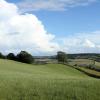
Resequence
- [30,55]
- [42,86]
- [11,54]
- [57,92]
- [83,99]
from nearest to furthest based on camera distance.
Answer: [83,99] < [57,92] < [42,86] < [30,55] < [11,54]

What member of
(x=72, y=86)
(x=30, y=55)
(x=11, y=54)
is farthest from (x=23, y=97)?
(x=11, y=54)

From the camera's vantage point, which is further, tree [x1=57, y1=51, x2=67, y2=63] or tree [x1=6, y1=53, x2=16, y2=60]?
tree [x1=57, y1=51, x2=67, y2=63]

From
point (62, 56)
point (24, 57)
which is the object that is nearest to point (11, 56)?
point (24, 57)

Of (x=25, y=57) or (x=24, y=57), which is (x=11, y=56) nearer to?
(x=24, y=57)

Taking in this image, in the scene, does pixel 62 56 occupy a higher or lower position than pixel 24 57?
higher

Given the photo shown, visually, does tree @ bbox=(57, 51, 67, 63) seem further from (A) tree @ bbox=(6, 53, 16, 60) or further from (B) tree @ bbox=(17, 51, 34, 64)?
(B) tree @ bbox=(17, 51, 34, 64)

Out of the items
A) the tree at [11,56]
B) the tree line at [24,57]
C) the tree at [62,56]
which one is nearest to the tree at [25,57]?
the tree line at [24,57]

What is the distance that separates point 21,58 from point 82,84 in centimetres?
10259

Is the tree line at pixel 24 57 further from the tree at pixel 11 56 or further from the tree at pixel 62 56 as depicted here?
the tree at pixel 62 56

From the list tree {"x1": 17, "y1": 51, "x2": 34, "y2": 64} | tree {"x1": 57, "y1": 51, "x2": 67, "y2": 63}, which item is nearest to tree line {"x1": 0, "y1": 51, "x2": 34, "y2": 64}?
tree {"x1": 17, "y1": 51, "x2": 34, "y2": 64}

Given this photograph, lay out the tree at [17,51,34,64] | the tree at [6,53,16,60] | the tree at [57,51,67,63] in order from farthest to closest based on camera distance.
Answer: the tree at [57,51,67,63] < the tree at [6,53,16,60] < the tree at [17,51,34,64]

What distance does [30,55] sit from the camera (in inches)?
4855

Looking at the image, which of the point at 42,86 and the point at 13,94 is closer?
the point at 13,94

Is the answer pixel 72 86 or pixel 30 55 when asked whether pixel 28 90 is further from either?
pixel 30 55
